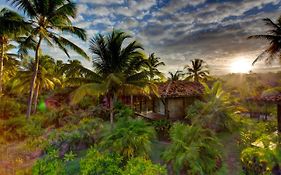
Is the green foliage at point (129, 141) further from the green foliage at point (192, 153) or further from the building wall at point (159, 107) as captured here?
the building wall at point (159, 107)

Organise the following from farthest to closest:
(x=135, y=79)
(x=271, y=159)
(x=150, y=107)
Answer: (x=150, y=107), (x=135, y=79), (x=271, y=159)

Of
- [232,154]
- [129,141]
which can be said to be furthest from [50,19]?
[232,154]

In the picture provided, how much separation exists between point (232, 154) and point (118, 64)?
7.94 m

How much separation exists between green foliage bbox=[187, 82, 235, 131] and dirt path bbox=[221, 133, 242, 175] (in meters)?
0.80

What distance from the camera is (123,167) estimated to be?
27.4 feet

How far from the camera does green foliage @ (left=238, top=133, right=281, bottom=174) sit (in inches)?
286

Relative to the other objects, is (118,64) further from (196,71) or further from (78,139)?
(196,71)

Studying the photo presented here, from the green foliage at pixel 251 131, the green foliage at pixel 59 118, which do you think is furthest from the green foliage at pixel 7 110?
the green foliage at pixel 251 131

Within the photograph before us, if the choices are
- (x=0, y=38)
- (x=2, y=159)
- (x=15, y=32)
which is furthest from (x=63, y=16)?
(x=2, y=159)

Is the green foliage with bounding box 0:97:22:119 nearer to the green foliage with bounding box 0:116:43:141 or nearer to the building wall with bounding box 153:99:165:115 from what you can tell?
the green foliage with bounding box 0:116:43:141

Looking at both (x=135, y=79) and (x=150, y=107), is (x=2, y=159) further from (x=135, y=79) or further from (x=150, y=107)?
(x=150, y=107)

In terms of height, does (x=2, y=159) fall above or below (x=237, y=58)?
below

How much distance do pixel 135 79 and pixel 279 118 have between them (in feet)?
25.3

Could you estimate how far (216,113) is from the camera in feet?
45.3
